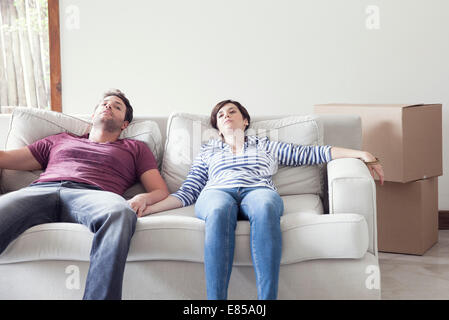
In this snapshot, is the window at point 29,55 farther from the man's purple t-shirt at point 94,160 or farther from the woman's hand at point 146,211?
the woman's hand at point 146,211

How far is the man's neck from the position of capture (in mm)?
2545

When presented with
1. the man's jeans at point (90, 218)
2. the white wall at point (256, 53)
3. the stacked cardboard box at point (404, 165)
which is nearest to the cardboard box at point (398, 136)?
the stacked cardboard box at point (404, 165)

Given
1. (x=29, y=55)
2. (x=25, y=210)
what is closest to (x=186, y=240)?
(x=25, y=210)

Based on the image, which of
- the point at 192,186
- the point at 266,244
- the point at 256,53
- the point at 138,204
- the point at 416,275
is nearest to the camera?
the point at 266,244

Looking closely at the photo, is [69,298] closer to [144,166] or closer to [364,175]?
[144,166]

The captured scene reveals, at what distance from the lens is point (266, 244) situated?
1.92 meters

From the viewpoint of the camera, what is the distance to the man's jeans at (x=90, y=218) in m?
1.86

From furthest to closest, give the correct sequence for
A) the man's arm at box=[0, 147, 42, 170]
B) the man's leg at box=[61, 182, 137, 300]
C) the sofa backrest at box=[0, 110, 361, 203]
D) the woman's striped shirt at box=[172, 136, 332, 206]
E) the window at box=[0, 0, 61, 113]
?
1. the window at box=[0, 0, 61, 113]
2. the sofa backrest at box=[0, 110, 361, 203]
3. the man's arm at box=[0, 147, 42, 170]
4. the woman's striped shirt at box=[172, 136, 332, 206]
5. the man's leg at box=[61, 182, 137, 300]

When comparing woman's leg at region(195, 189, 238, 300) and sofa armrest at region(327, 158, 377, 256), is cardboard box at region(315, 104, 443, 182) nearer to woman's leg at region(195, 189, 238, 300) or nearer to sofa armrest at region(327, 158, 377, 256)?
sofa armrest at region(327, 158, 377, 256)

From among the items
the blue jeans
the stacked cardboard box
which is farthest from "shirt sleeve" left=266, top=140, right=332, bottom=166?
the stacked cardboard box

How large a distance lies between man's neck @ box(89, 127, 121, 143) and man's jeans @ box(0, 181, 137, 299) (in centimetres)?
29

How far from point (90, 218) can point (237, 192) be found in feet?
1.84

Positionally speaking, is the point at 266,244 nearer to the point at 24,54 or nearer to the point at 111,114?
the point at 111,114

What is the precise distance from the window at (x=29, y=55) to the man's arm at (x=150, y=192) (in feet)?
5.09
